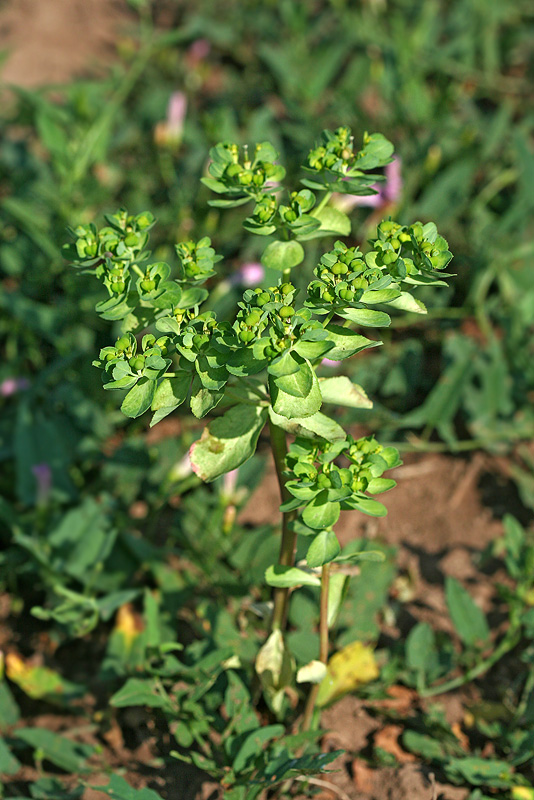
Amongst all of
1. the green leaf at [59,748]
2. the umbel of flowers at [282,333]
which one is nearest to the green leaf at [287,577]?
the umbel of flowers at [282,333]

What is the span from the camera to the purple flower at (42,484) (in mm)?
1658

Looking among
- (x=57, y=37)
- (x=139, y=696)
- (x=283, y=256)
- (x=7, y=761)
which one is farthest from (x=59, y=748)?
(x=57, y=37)

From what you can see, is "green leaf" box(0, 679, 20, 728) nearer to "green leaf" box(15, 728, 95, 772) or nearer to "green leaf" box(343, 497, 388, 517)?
"green leaf" box(15, 728, 95, 772)

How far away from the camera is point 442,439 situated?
6.60 feet

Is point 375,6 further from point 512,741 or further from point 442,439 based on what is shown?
point 512,741

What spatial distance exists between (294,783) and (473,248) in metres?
1.50

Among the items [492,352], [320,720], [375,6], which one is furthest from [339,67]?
[320,720]

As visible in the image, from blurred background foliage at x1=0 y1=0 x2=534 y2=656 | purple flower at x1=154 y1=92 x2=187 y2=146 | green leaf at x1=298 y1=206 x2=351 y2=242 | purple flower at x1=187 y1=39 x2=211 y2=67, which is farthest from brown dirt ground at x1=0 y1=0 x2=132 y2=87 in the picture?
green leaf at x1=298 y1=206 x2=351 y2=242

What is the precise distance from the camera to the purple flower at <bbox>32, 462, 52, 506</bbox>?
166 centimetres

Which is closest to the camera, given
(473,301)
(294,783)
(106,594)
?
(294,783)

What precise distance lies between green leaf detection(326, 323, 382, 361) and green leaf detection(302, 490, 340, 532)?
0.18 meters

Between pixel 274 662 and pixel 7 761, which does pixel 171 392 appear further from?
pixel 7 761

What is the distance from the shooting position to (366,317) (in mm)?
999

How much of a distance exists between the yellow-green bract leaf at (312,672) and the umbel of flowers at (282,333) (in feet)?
0.23
